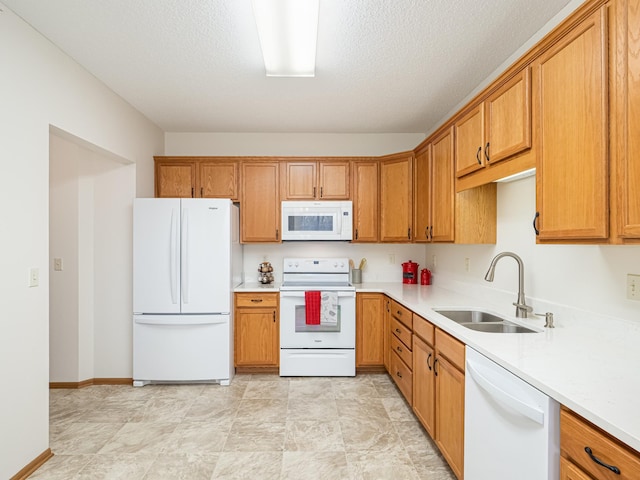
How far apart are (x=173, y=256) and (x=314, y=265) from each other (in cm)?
149

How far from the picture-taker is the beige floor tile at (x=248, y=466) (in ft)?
6.50

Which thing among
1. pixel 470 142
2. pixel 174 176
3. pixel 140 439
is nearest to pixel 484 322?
pixel 470 142

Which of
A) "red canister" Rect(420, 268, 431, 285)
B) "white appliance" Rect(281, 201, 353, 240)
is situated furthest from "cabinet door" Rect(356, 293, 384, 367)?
"white appliance" Rect(281, 201, 353, 240)

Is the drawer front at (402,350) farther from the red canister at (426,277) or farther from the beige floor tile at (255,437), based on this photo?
the beige floor tile at (255,437)

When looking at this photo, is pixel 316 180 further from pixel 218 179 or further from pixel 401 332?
pixel 401 332

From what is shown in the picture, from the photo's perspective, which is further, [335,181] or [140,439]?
[335,181]

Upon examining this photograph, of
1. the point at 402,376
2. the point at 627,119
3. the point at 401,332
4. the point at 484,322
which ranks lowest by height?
the point at 402,376

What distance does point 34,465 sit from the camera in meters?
2.04

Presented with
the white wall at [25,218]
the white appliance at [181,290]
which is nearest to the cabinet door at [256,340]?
the white appliance at [181,290]

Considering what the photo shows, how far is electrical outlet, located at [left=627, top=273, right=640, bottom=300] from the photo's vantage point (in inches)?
58.6

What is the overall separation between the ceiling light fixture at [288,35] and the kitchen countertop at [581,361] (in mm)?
1836

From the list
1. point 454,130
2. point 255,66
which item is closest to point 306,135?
point 255,66

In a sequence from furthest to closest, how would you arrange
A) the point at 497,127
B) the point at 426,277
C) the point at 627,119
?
the point at 426,277, the point at 497,127, the point at 627,119

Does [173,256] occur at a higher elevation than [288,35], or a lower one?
lower
